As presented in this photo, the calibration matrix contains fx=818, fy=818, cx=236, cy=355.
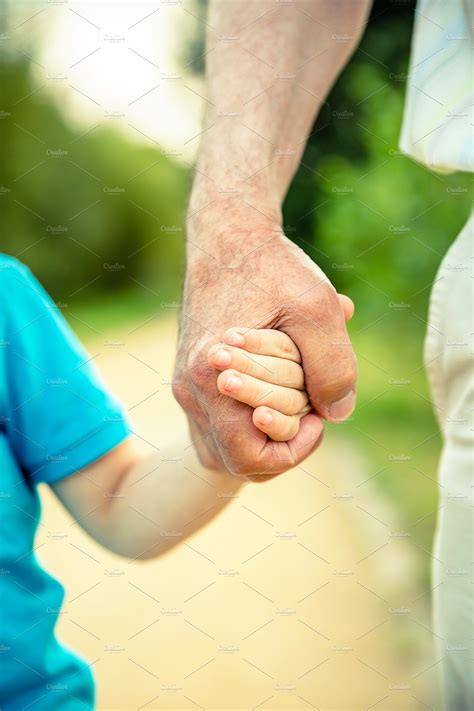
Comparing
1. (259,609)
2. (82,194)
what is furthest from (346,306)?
(82,194)

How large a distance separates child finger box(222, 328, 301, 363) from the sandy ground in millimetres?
348

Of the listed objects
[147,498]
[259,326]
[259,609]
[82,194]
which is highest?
[259,326]

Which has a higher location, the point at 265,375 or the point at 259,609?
the point at 265,375

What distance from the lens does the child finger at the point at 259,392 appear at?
522 millimetres

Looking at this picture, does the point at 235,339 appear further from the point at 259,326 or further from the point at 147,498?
the point at 147,498

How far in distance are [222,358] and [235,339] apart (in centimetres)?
2

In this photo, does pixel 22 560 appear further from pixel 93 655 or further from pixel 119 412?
pixel 93 655

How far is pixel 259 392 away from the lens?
1.75 ft

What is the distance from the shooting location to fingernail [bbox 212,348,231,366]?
0.52 metres

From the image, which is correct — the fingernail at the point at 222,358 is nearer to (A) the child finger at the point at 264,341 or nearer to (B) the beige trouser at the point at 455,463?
(A) the child finger at the point at 264,341

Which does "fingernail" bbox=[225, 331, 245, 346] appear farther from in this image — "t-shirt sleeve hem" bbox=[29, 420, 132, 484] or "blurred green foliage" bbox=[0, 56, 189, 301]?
"blurred green foliage" bbox=[0, 56, 189, 301]

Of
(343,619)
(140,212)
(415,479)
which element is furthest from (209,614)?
(140,212)

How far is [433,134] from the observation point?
626 millimetres

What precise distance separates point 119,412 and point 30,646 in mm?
170
